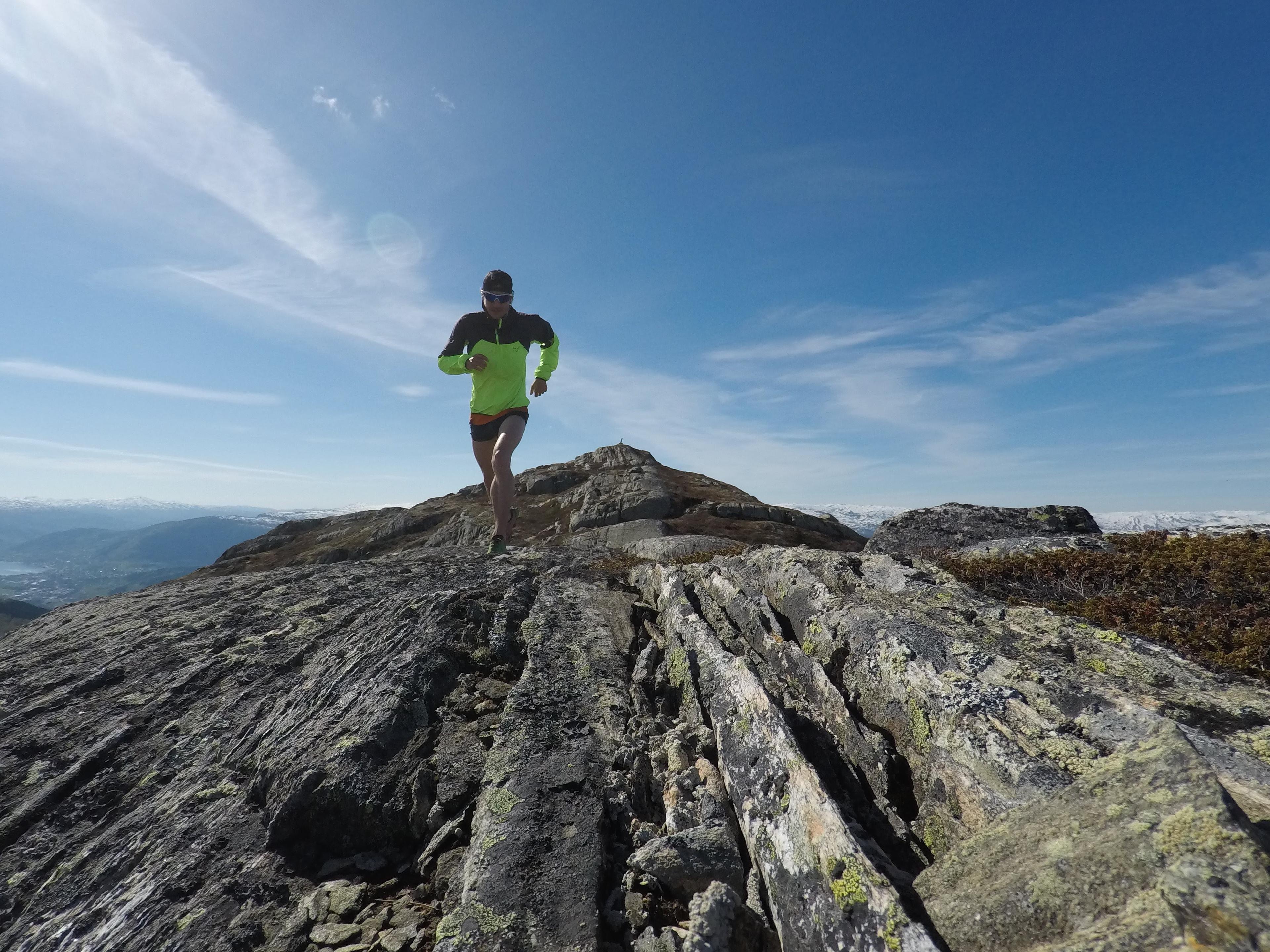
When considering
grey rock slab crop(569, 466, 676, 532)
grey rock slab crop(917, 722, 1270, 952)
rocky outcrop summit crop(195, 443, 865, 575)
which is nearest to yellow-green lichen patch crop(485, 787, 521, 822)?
grey rock slab crop(917, 722, 1270, 952)

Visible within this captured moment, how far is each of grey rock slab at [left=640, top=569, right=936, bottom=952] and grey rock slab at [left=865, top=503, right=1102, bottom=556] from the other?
1063 cm

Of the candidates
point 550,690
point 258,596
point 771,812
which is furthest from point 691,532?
point 771,812

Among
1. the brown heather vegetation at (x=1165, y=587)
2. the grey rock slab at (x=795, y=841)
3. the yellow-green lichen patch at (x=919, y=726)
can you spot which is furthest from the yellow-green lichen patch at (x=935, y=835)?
the brown heather vegetation at (x=1165, y=587)

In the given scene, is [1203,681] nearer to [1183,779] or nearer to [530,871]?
[1183,779]

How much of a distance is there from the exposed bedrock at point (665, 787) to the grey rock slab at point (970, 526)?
7412mm

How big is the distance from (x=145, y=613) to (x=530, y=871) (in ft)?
40.1

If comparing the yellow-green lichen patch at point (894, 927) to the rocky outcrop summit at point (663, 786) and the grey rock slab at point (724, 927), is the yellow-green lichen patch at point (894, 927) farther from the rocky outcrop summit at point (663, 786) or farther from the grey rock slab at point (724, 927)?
the grey rock slab at point (724, 927)

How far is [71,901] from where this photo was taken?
5.19m

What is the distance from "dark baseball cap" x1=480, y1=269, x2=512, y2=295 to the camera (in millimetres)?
12984

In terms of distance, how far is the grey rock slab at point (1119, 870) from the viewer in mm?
2342

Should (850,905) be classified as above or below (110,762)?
above

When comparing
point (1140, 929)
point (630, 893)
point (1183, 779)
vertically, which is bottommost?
point (630, 893)

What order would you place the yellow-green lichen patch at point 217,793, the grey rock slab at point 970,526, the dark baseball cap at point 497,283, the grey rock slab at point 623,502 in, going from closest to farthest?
the yellow-green lichen patch at point 217,793 < the dark baseball cap at point 497,283 < the grey rock slab at point 970,526 < the grey rock slab at point 623,502

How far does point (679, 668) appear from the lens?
23.3 ft
